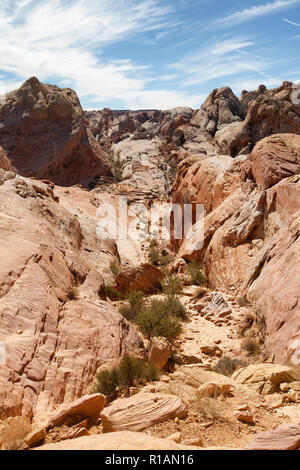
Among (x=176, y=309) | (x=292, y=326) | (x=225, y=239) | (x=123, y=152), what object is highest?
(x=123, y=152)

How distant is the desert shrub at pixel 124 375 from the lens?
6488mm

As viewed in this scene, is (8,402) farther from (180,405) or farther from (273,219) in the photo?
A: (273,219)

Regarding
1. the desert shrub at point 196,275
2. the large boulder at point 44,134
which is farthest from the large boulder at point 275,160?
the large boulder at point 44,134

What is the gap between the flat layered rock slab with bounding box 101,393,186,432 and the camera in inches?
189


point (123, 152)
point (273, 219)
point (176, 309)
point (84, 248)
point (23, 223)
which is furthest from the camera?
point (123, 152)

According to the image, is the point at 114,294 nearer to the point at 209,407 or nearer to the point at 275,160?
the point at 275,160

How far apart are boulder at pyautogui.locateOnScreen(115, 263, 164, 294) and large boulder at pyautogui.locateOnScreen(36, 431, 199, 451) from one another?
12.5 metres

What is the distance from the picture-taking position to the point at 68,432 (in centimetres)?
481

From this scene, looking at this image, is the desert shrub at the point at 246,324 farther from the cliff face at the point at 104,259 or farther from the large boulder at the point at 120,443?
the large boulder at the point at 120,443

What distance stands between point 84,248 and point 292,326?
11806mm

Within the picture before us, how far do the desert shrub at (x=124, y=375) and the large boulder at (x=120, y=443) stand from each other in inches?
91.6

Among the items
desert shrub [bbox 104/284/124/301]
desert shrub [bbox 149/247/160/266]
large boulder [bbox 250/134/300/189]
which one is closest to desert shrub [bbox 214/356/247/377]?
desert shrub [bbox 104/284/124/301]

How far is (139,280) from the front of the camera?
17.1m

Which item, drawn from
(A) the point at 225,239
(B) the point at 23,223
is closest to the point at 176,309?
(A) the point at 225,239
